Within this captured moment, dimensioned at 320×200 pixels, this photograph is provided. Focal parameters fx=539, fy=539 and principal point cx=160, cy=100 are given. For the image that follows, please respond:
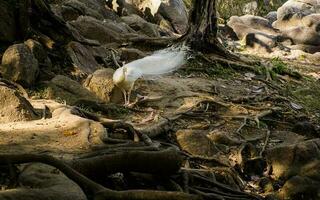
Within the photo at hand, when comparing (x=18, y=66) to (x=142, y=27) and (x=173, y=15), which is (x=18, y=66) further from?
(x=173, y=15)

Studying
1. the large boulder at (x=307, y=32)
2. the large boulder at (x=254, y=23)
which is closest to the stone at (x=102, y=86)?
the large boulder at (x=307, y=32)

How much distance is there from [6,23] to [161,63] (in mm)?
2952

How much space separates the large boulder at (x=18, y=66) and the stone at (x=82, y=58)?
1.51 metres

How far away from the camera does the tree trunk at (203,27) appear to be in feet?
41.0

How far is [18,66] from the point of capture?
8047 millimetres

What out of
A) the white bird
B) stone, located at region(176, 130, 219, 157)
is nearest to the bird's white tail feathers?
the white bird

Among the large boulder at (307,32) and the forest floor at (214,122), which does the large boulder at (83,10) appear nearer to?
the forest floor at (214,122)

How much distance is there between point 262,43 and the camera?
1900 centimetres

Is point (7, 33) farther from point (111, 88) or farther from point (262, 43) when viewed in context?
point (262, 43)

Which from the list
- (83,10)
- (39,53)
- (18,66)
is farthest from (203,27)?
(18,66)

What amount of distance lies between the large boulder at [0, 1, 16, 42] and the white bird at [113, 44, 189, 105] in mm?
2003

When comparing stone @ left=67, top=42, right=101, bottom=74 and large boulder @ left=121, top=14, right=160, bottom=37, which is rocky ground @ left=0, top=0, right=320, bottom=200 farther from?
large boulder @ left=121, top=14, right=160, bottom=37

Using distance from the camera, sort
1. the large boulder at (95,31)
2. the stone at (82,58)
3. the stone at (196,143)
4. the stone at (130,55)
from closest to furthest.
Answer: the stone at (196,143), the stone at (82,58), the stone at (130,55), the large boulder at (95,31)

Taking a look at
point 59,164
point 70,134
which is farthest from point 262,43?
point 59,164
